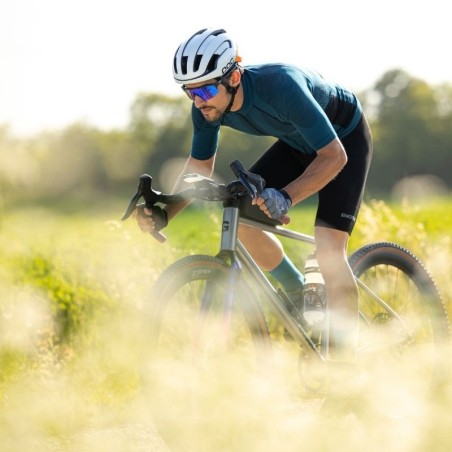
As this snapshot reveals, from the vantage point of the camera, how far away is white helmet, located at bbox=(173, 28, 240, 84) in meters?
3.79

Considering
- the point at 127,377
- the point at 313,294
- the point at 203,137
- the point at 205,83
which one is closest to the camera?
the point at 205,83

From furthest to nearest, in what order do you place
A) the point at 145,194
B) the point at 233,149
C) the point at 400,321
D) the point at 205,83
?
the point at 233,149 < the point at 400,321 < the point at 145,194 < the point at 205,83

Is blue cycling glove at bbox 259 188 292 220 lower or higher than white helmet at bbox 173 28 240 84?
lower

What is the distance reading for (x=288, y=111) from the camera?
3943 mm

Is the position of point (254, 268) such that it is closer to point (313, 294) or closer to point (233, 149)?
point (313, 294)

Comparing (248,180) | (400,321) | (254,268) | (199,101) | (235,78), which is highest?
(235,78)

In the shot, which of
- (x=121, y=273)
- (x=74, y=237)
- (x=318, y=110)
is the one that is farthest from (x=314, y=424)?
(x=74, y=237)

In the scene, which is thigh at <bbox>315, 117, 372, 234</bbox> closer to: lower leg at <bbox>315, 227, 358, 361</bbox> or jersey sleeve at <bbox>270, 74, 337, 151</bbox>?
Result: lower leg at <bbox>315, 227, 358, 361</bbox>

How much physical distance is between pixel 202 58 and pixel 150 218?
838mm

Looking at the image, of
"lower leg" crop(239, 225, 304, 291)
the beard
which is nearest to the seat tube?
the beard

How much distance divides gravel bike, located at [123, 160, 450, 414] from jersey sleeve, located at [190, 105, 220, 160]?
377mm

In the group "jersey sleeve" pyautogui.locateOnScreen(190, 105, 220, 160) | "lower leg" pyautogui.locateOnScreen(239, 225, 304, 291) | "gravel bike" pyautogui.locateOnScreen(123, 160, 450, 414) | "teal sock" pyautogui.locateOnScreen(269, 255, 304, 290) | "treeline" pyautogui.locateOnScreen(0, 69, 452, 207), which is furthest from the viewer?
"treeline" pyautogui.locateOnScreen(0, 69, 452, 207)

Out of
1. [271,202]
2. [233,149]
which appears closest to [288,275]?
[271,202]

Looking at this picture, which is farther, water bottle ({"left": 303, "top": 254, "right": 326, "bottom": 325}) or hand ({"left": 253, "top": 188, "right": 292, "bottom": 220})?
water bottle ({"left": 303, "top": 254, "right": 326, "bottom": 325})
